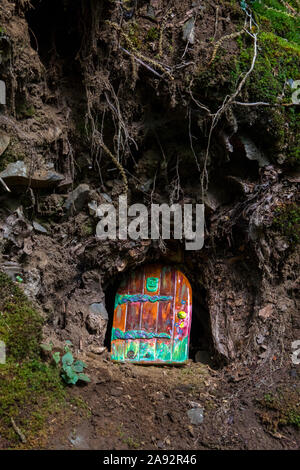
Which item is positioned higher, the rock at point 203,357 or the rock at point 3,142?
the rock at point 3,142

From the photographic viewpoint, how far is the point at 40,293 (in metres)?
3.70

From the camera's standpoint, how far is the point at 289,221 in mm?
4277

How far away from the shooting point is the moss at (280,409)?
3.32 meters

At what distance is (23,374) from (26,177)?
5.50ft

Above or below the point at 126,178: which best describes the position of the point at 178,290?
below

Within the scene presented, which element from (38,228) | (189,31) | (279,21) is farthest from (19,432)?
(279,21)

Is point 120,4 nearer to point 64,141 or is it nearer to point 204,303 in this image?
point 64,141

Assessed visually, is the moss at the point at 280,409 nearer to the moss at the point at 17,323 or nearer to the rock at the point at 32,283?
the moss at the point at 17,323

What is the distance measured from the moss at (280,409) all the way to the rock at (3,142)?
120 inches

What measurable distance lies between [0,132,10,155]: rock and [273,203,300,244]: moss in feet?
8.70

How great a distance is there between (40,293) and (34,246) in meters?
0.46

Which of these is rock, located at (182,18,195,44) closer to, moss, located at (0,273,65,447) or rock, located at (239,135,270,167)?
rock, located at (239,135,270,167)

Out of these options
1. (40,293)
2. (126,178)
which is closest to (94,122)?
(126,178)

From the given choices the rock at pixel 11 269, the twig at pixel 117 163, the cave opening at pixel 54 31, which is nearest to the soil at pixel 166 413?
the rock at pixel 11 269
